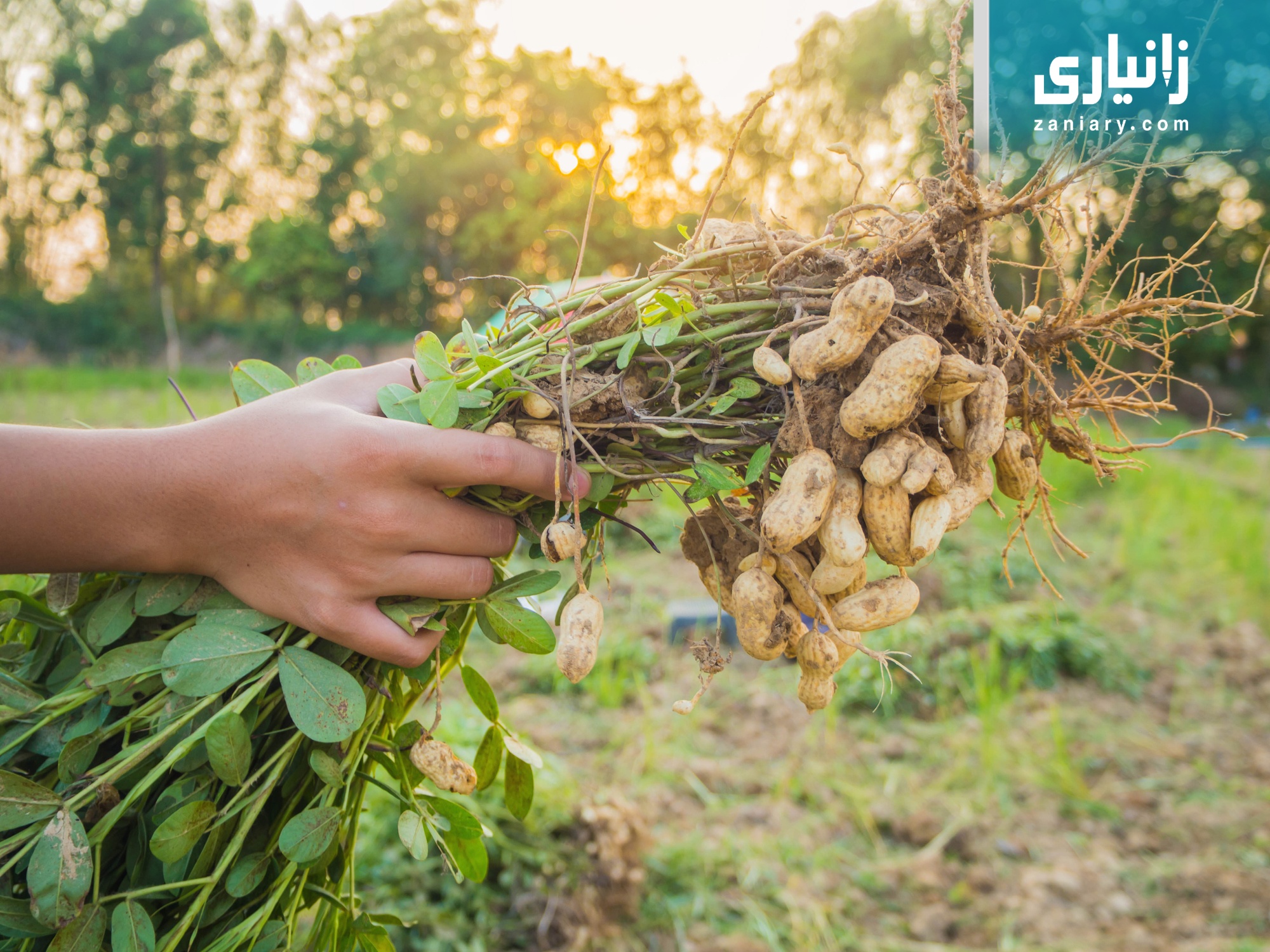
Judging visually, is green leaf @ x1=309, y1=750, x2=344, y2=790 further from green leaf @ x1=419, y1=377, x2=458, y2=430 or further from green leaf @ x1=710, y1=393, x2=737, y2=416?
green leaf @ x1=710, y1=393, x2=737, y2=416

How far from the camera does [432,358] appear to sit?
826 mm

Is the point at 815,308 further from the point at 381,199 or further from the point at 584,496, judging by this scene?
the point at 381,199

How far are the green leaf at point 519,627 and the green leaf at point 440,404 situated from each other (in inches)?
8.6

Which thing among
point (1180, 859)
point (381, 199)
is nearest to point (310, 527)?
point (1180, 859)

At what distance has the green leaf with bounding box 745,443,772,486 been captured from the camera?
74 cm

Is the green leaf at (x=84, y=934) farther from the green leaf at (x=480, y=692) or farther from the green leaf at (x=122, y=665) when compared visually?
the green leaf at (x=480, y=692)

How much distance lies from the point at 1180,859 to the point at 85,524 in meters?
2.80

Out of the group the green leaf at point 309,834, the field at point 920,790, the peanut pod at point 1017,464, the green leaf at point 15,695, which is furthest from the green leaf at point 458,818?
the field at point 920,790

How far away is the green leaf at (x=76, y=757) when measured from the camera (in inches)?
31.9

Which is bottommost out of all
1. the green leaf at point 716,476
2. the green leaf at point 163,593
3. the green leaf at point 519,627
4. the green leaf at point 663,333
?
the green leaf at point 519,627

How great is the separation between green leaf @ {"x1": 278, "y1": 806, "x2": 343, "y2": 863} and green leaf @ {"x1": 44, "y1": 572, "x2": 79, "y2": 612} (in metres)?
0.41

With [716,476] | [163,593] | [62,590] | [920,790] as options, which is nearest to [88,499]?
[163,593]

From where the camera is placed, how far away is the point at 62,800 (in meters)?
0.80

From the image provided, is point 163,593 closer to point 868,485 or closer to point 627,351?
point 627,351
